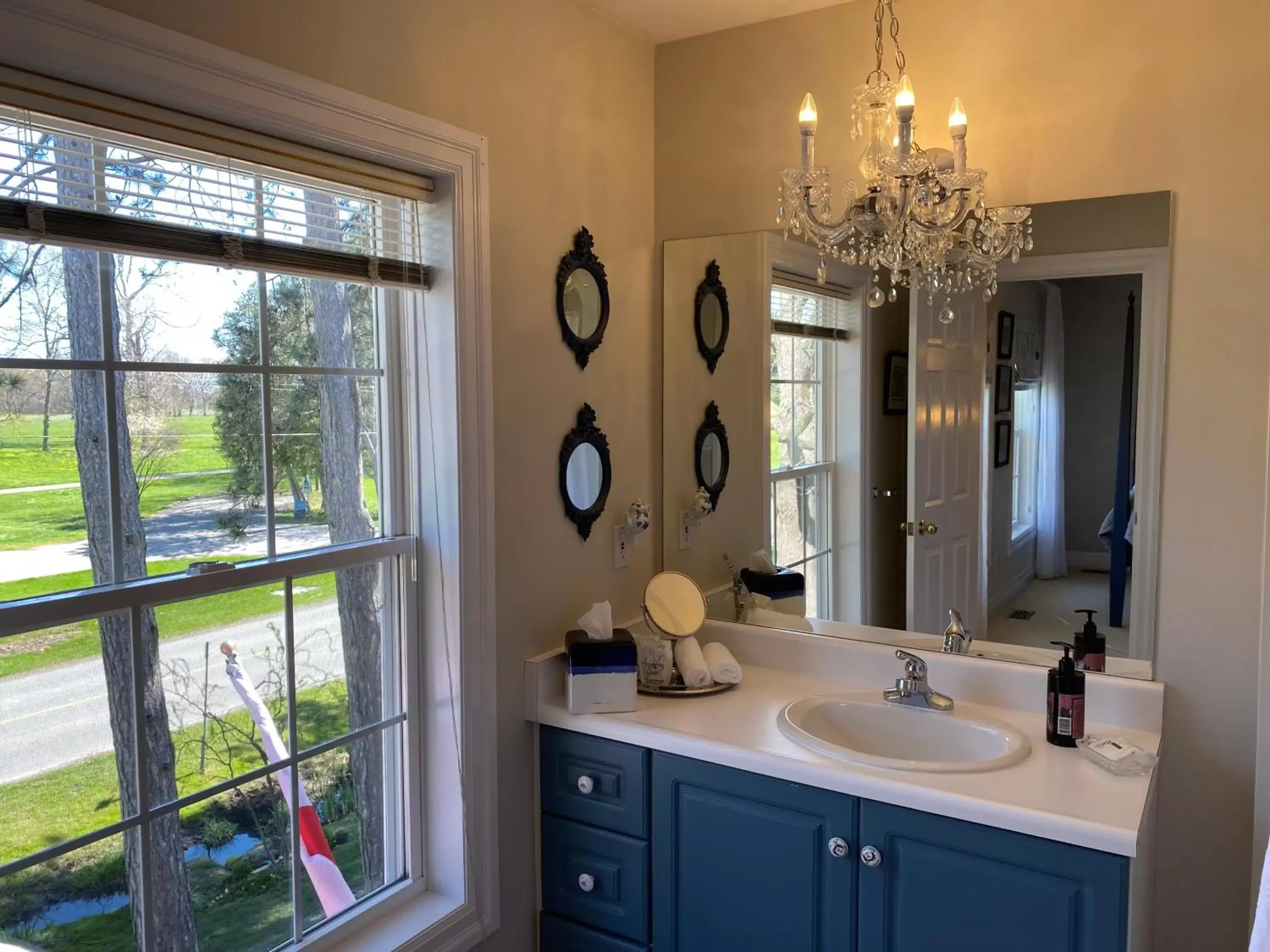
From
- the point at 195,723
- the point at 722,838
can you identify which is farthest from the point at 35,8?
the point at 722,838

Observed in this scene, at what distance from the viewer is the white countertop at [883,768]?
1545mm

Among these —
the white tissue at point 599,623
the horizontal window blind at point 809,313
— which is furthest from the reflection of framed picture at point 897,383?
the white tissue at point 599,623

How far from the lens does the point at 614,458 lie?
7.85 feet

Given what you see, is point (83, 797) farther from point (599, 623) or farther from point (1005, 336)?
point (1005, 336)

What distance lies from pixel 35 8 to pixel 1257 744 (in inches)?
93.1

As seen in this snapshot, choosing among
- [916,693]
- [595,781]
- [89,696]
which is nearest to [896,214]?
[916,693]

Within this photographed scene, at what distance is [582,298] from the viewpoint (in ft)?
7.41

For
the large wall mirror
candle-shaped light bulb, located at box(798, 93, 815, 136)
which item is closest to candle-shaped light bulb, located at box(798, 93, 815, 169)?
candle-shaped light bulb, located at box(798, 93, 815, 136)

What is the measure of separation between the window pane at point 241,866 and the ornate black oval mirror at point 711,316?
57.2 inches

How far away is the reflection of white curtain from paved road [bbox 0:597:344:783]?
156 cm

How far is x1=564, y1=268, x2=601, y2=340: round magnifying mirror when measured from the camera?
2209mm

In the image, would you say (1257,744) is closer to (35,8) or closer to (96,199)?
(96,199)

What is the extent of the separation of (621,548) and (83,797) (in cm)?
133

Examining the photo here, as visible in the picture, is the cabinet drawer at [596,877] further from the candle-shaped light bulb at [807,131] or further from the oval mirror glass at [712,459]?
the candle-shaped light bulb at [807,131]
